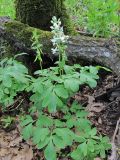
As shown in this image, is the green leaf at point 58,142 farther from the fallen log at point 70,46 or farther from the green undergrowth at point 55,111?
the fallen log at point 70,46

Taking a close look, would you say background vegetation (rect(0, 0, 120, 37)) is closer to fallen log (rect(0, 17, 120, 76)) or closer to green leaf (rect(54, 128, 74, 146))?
fallen log (rect(0, 17, 120, 76))

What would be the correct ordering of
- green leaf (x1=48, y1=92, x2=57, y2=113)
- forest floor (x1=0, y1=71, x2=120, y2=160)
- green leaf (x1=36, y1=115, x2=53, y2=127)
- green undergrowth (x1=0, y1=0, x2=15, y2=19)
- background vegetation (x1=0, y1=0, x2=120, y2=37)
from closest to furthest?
green leaf (x1=48, y1=92, x2=57, y2=113) → green leaf (x1=36, y1=115, x2=53, y2=127) → forest floor (x1=0, y1=71, x2=120, y2=160) → background vegetation (x1=0, y1=0, x2=120, y2=37) → green undergrowth (x1=0, y1=0, x2=15, y2=19)

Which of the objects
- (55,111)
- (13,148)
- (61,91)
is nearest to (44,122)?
(55,111)

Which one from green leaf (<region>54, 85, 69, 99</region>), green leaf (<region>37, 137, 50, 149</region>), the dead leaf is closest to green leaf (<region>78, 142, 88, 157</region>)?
green leaf (<region>37, 137, 50, 149</region>)

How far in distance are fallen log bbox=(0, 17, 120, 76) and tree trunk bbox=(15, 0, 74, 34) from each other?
230 millimetres

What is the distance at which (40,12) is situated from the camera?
14.2 ft

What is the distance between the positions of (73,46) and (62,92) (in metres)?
1.25

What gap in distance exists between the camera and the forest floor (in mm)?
3402

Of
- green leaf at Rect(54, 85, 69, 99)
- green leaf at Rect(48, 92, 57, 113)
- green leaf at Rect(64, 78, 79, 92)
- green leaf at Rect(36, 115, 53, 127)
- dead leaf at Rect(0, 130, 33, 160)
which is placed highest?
green leaf at Rect(64, 78, 79, 92)

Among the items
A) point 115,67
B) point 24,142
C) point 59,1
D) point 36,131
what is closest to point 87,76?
point 36,131

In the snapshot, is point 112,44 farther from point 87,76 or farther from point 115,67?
point 87,76

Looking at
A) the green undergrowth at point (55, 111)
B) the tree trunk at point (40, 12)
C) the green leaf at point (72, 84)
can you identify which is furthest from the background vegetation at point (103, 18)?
the green leaf at point (72, 84)

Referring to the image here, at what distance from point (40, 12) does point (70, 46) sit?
2.63 feet

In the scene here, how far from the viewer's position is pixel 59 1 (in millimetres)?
4445
